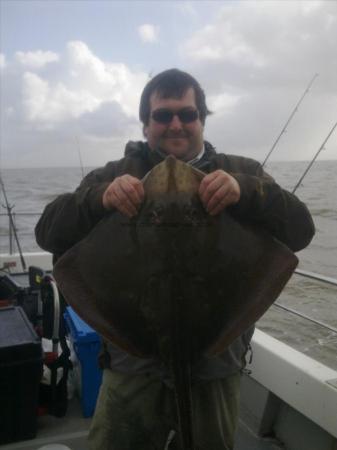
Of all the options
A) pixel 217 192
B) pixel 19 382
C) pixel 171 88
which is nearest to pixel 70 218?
pixel 217 192

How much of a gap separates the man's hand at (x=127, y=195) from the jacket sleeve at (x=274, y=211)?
455 millimetres

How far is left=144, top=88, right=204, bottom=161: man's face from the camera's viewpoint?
8.30 ft

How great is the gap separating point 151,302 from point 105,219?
1.53ft

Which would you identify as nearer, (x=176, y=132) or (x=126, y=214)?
(x=126, y=214)

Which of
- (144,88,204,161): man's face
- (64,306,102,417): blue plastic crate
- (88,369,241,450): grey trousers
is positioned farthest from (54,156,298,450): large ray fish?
(64,306,102,417): blue plastic crate

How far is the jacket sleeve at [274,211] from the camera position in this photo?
7.00 ft

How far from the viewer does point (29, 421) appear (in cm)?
386

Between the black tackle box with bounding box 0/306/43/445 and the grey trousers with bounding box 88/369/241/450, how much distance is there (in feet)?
4.71

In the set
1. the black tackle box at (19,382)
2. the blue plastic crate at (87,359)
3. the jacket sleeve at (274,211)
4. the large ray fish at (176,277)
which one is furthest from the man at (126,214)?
the blue plastic crate at (87,359)

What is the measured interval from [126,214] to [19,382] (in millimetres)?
2419

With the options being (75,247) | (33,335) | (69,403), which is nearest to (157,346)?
(75,247)

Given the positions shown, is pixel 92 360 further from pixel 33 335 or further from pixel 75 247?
pixel 75 247

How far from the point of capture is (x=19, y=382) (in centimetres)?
373

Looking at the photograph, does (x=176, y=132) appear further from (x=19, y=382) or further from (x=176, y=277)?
(x=19, y=382)
